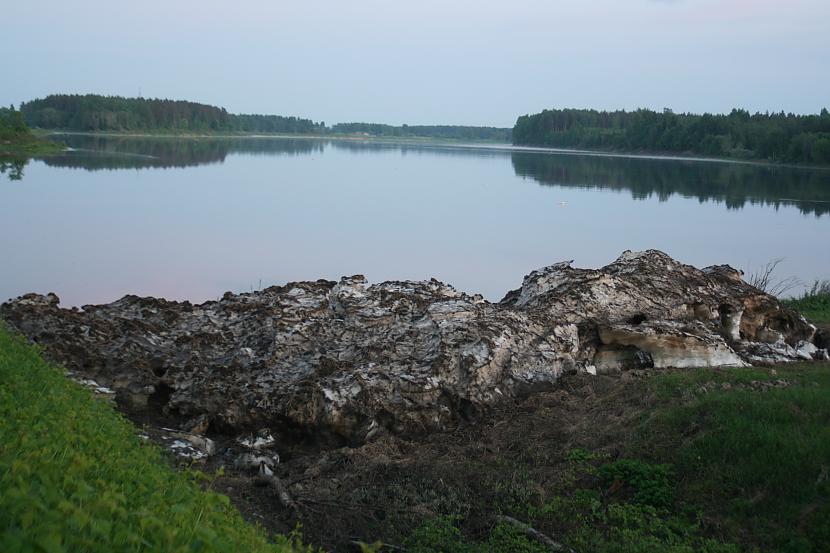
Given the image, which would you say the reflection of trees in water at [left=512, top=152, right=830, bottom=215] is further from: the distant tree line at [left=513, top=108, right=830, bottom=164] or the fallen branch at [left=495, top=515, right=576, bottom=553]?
the fallen branch at [left=495, top=515, right=576, bottom=553]

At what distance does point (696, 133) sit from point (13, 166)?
86.3 meters

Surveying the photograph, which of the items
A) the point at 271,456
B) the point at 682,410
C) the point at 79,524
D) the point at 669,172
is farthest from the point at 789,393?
the point at 669,172

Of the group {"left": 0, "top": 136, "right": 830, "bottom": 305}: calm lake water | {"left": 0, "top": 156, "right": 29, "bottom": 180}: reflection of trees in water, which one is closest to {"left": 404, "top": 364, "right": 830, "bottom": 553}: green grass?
{"left": 0, "top": 136, "right": 830, "bottom": 305}: calm lake water

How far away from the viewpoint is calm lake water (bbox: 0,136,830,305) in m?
24.8

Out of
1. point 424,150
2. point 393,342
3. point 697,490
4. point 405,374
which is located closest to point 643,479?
point 697,490

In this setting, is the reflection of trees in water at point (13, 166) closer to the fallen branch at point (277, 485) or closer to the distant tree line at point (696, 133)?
the fallen branch at point (277, 485)

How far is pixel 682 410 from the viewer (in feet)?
27.0

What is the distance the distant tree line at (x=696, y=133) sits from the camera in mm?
86250

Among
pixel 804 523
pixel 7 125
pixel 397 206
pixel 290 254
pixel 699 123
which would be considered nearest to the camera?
pixel 804 523

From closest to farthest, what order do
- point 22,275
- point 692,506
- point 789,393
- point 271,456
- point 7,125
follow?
point 692,506
point 789,393
point 271,456
point 22,275
point 7,125

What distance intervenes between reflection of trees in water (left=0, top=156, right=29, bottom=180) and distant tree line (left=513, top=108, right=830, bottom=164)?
69.1 m

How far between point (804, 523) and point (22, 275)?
19957 mm

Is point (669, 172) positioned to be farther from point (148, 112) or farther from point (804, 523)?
point (148, 112)

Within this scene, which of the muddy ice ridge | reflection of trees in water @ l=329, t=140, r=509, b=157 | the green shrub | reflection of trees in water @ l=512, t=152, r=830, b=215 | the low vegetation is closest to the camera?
the low vegetation
